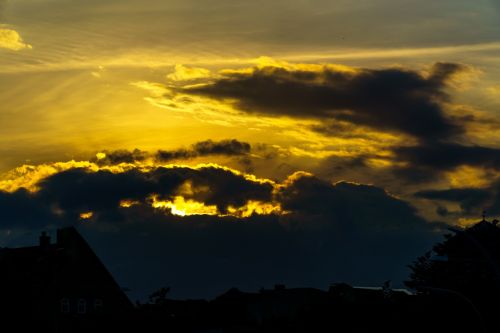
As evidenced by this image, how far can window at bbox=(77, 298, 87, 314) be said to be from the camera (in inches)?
4424

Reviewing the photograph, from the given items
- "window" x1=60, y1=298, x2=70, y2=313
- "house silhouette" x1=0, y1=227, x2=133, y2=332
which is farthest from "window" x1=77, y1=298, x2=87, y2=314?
"window" x1=60, y1=298, x2=70, y2=313

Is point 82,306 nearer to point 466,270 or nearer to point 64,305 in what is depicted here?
point 64,305

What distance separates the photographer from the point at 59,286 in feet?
369

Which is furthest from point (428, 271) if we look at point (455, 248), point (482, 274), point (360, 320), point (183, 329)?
point (360, 320)

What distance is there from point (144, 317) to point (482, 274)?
30.2 meters

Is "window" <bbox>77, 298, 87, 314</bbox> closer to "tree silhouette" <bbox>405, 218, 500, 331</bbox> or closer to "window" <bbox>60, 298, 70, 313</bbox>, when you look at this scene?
"window" <bbox>60, 298, 70, 313</bbox>

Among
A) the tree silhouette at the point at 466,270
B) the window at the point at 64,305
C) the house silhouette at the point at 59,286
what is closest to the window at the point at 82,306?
the house silhouette at the point at 59,286

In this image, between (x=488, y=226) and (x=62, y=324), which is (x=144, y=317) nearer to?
(x=62, y=324)

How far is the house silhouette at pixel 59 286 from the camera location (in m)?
106

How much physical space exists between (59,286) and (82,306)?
328 centimetres

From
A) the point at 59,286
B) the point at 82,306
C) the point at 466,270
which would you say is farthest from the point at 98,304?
the point at 466,270

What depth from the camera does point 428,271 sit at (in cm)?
11288

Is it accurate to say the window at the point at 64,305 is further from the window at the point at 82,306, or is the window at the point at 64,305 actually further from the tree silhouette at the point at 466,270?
the tree silhouette at the point at 466,270

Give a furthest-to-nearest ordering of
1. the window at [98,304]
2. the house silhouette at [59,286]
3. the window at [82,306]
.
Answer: the window at [98,304], the window at [82,306], the house silhouette at [59,286]
